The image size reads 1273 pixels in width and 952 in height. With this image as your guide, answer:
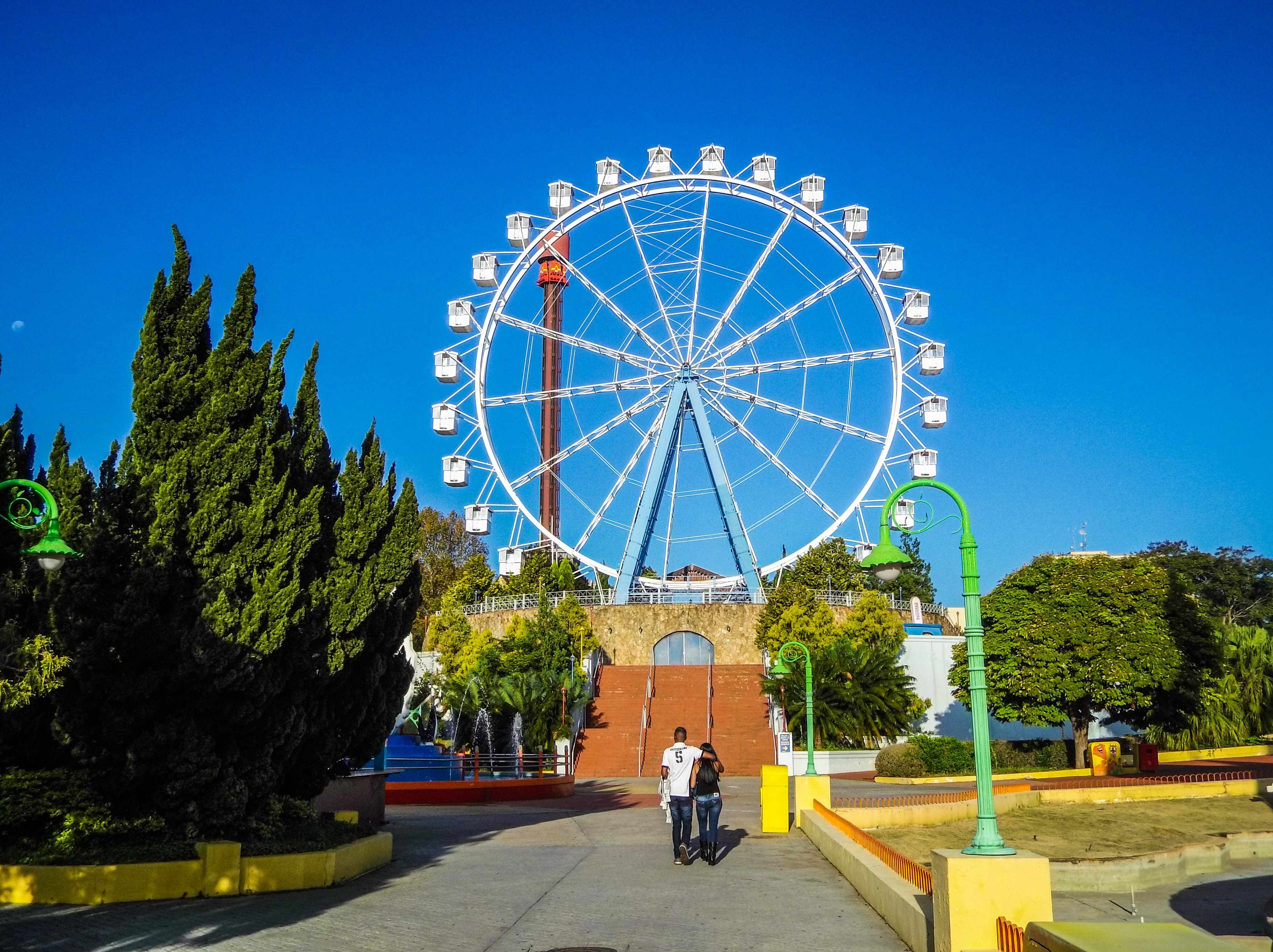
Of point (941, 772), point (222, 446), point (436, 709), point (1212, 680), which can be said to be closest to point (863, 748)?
point (941, 772)

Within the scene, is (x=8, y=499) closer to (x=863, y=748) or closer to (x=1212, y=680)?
(x=863, y=748)

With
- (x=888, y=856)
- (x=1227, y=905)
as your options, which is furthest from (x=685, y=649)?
(x=888, y=856)

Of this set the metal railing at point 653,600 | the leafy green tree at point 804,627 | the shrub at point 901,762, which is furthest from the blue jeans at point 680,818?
the metal railing at point 653,600

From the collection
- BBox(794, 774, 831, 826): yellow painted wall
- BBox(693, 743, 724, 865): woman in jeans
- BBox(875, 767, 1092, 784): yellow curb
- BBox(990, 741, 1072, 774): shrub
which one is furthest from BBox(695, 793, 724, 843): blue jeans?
BBox(990, 741, 1072, 774): shrub

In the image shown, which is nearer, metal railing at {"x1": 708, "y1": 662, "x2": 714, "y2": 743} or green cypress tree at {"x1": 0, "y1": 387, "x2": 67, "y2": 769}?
green cypress tree at {"x1": 0, "y1": 387, "x2": 67, "y2": 769}

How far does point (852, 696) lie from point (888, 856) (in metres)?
21.4

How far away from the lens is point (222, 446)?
10906 millimetres

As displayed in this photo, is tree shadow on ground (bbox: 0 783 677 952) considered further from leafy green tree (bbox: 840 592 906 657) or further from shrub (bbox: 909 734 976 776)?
leafy green tree (bbox: 840 592 906 657)

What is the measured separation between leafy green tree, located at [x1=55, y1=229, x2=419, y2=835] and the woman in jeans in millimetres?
3952

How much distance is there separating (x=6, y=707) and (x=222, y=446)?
3.51m

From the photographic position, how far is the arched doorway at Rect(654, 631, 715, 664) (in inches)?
1652

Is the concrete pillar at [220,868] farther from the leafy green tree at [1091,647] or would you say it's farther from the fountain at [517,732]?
the leafy green tree at [1091,647]

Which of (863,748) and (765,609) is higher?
(765,609)

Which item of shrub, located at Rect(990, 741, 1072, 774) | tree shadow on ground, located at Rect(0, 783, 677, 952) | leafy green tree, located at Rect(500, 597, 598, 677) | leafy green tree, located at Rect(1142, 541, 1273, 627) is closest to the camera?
tree shadow on ground, located at Rect(0, 783, 677, 952)
